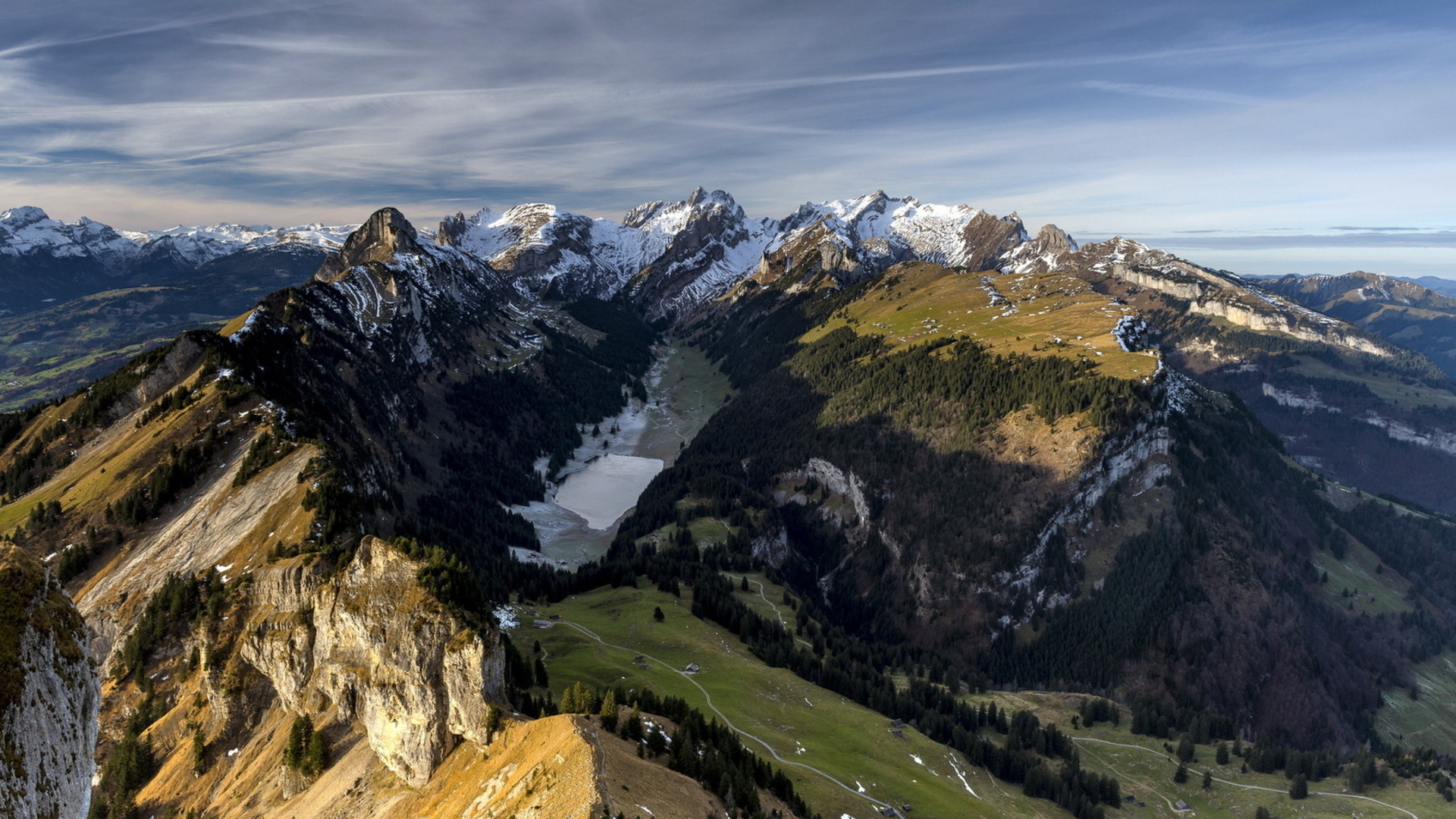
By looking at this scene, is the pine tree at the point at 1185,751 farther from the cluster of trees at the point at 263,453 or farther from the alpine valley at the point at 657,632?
the cluster of trees at the point at 263,453

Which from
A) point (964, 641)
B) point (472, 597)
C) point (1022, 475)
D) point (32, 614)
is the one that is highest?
point (32, 614)

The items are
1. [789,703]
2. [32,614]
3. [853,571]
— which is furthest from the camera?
[853,571]

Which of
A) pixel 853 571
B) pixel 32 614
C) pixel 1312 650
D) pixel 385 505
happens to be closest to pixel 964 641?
pixel 853 571

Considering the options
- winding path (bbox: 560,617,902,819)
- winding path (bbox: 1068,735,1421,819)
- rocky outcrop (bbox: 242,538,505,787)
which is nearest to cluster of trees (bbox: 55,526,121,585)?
rocky outcrop (bbox: 242,538,505,787)

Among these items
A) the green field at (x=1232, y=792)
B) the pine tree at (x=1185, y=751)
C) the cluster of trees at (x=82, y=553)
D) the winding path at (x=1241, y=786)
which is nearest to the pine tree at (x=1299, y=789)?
the green field at (x=1232, y=792)

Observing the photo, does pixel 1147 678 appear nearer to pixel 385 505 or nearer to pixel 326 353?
pixel 385 505
